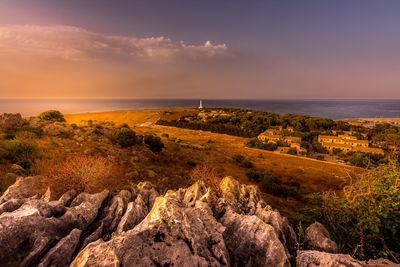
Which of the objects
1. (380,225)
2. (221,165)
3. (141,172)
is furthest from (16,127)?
(380,225)

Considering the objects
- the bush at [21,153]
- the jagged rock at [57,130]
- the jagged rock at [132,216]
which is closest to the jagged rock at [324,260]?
the jagged rock at [132,216]

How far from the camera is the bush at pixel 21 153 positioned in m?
24.3

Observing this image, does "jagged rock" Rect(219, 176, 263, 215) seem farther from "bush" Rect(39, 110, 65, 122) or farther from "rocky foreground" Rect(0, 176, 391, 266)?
"bush" Rect(39, 110, 65, 122)

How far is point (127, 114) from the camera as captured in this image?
127250 mm

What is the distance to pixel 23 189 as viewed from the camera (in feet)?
44.4

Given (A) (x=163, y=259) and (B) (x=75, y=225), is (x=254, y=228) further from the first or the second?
(B) (x=75, y=225)

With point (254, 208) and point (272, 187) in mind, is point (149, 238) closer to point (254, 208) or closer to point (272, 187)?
point (254, 208)

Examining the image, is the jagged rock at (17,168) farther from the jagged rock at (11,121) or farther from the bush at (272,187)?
the bush at (272,187)

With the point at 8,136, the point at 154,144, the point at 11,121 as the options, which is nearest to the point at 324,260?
the point at 154,144

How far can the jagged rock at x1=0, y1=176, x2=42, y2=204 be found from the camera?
12.7 meters

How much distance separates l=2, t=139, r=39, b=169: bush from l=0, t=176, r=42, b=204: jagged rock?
1126cm

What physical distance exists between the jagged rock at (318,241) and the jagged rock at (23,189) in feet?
43.6

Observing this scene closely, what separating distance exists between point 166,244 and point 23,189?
10.1 meters

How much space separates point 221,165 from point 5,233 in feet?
119
